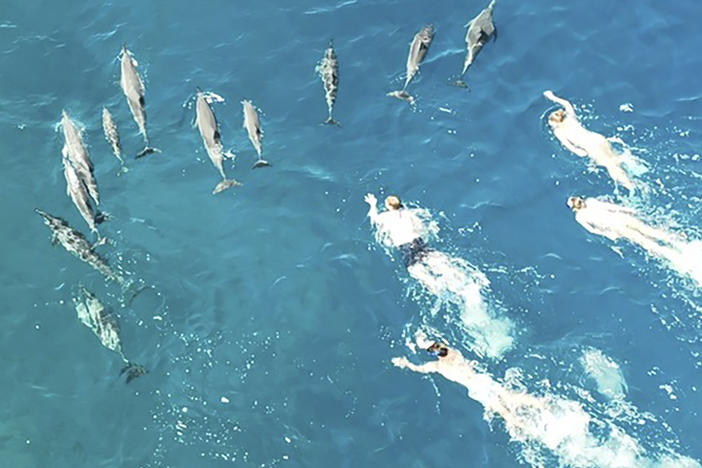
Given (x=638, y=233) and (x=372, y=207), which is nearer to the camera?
(x=638, y=233)

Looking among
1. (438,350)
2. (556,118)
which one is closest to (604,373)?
(438,350)

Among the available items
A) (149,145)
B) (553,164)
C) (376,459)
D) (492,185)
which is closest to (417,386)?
(376,459)

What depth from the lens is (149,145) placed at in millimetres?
21969

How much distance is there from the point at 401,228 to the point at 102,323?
7.48 metres

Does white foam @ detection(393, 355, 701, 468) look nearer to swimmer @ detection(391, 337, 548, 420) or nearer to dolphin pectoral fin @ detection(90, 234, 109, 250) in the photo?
swimmer @ detection(391, 337, 548, 420)

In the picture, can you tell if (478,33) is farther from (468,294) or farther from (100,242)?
(100,242)

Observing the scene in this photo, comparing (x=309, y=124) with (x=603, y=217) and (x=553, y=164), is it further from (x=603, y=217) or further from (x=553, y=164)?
(x=603, y=217)

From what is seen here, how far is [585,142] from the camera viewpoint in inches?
833

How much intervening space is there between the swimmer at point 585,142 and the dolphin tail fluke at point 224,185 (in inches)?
342

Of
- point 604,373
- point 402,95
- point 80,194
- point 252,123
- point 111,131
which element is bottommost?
point 604,373

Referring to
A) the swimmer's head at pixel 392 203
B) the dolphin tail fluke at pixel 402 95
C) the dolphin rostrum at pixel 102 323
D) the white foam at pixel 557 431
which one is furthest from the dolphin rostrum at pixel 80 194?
the white foam at pixel 557 431

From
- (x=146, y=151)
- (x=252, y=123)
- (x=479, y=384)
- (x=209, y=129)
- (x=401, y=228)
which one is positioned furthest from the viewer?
Answer: (x=146, y=151)

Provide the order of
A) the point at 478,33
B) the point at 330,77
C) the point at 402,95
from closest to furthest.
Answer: the point at 330,77
the point at 478,33
the point at 402,95

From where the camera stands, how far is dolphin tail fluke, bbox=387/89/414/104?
72.6ft
